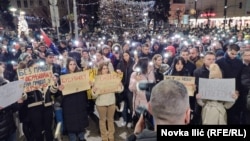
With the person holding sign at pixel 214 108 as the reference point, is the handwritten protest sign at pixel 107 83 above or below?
above

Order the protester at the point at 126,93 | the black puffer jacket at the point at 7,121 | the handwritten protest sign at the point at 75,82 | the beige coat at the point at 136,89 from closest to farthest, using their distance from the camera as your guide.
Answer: the black puffer jacket at the point at 7,121 → the handwritten protest sign at the point at 75,82 → the beige coat at the point at 136,89 → the protester at the point at 126,93

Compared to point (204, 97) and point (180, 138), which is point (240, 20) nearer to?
point (204, 97)

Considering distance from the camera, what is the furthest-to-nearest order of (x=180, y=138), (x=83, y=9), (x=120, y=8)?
(x=83, y=9) → (x=120, y=8) → (x=180, y=138)

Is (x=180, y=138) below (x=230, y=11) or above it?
below

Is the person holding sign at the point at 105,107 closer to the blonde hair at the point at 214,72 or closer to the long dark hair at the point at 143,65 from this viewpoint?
the long dark hair at the point at 143,65

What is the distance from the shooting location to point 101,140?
6.24m

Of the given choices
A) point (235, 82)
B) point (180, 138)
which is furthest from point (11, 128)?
point (235, 82)

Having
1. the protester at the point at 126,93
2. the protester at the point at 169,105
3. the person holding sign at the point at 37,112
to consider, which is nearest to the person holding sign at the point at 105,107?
the person holding sign at the point at 37,112

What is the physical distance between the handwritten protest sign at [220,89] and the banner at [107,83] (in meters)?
1.85

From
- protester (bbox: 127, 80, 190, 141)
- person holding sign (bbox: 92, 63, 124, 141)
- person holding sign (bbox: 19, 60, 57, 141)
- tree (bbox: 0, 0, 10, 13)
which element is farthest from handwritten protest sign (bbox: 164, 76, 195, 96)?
tree (bbox: 0, 0, 10, 13)

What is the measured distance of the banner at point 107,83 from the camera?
5.74 metres

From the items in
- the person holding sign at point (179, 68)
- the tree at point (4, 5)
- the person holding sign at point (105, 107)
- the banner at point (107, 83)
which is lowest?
the person holding sign at point (105, 107)

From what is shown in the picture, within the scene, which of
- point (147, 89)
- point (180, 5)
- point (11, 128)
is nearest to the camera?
point (147, 89)

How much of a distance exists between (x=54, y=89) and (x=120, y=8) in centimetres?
1382
